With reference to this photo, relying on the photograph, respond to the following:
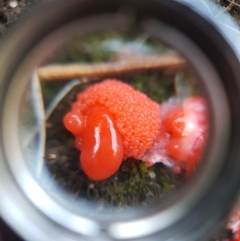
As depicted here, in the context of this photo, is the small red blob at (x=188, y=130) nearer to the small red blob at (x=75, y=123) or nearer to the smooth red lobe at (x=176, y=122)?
the smooth red lobe at (x=176, y=122)

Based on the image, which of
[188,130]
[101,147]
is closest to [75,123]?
[101,147]

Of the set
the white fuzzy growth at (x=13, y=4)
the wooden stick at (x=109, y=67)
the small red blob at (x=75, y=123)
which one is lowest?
the small red blob at (x=75, y=123)

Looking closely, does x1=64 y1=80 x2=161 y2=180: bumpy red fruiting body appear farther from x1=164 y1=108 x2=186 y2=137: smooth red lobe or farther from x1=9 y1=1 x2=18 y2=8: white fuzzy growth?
x1=9 y1=1 x2=18 y2=8: white fuzzy growth

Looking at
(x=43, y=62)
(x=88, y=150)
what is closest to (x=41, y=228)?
(x=88, y=150)

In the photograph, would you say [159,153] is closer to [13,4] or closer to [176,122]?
[176,122]

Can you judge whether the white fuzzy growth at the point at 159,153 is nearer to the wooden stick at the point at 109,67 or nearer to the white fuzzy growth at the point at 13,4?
the wooden stick at the point at 109,67

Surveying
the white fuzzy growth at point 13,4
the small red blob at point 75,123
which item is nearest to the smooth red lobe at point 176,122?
the small red blob at point 75,123

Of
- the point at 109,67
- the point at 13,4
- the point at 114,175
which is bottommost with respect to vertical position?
the point at 114,175

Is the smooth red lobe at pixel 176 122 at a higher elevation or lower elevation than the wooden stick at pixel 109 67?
lower
